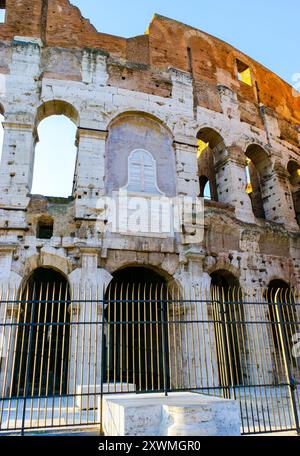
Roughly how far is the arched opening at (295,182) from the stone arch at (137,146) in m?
5.97

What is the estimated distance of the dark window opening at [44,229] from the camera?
935 centimetres

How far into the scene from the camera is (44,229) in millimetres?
9594

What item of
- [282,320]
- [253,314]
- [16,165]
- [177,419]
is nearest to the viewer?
[177,419]

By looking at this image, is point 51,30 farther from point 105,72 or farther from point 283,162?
point 283,162

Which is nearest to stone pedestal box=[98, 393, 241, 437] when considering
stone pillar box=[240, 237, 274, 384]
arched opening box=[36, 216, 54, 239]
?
stone pillar box=[240, 237, 274, 384]

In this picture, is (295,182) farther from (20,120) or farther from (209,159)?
(20,120)

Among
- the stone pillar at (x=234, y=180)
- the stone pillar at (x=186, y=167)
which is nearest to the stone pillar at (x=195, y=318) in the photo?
the stone pillar at (x=186, y=167)

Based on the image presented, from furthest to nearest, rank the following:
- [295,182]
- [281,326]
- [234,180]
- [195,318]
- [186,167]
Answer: [295,182] → [234,180] → [186,167] → [195,318] → [281,326]

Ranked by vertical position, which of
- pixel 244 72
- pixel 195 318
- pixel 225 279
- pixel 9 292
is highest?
pixel 244 72

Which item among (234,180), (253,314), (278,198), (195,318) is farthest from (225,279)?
(278,198)

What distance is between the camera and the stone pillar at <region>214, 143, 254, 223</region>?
1166 cm

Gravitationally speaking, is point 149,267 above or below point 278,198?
below

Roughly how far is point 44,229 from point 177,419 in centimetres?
680
